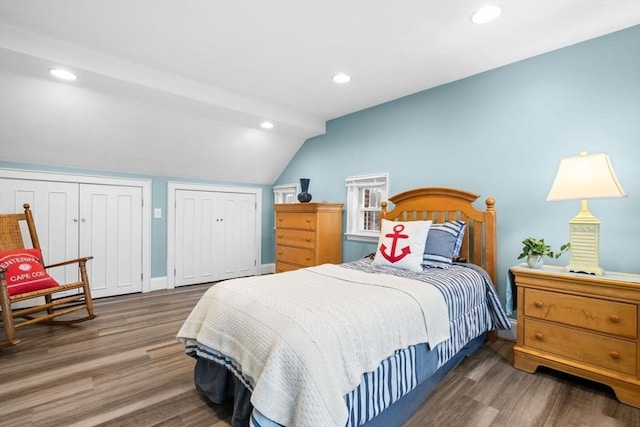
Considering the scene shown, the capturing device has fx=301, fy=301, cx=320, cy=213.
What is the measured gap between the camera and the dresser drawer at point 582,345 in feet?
5.74

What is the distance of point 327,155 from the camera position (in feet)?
14.0

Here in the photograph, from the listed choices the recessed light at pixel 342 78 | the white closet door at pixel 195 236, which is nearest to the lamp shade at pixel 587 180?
the recessed light at pixel 342 78

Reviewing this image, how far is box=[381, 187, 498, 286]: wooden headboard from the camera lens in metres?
2.53

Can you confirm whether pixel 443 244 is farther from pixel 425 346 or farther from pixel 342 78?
pixel 342 78

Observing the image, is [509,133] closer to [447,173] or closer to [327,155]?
[447,173]

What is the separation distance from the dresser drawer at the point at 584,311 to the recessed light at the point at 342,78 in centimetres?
228

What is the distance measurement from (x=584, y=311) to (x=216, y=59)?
10.5 feet

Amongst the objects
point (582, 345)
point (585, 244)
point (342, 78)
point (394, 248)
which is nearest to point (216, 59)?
point (342, 78)

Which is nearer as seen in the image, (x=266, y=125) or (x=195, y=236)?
(x=266, y=125)

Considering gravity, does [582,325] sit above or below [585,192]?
below

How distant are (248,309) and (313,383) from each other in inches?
20.8

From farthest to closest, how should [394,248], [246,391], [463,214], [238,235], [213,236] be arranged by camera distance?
[238,235] < [213,236] < [463,214] < [394,248] < [246,391]

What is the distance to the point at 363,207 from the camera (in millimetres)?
3914

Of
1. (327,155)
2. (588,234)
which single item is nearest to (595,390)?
(588,234)
